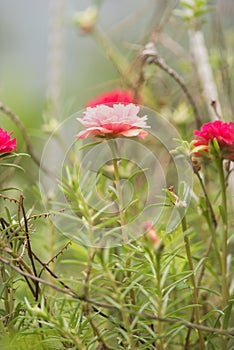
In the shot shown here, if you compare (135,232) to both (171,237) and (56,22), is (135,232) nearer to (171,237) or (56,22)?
(171,237)

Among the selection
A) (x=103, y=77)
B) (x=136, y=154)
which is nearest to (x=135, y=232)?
(x=136, y=154)

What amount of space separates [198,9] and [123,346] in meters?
0.49

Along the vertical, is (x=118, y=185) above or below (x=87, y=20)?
below

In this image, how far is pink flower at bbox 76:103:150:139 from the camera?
440 millimetres

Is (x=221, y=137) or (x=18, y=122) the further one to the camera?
(x=18, y=122)

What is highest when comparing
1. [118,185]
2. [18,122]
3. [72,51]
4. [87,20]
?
[72,51]

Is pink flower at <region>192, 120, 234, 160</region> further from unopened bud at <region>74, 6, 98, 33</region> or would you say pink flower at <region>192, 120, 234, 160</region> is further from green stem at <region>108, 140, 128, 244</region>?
unopened bud at <region>74, 6, 98, 33</region>

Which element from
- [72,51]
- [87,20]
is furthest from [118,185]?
[72,51]

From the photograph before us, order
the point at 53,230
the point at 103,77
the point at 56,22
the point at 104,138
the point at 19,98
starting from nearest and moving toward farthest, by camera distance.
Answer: the point at 104,138 → the point at 53,230 → the point at 56,22 → the point at 19,98 → the point at 103,77

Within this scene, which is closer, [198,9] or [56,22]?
[198,9]

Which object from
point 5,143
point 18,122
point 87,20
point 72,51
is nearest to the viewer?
point 5,143

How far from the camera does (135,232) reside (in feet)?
1.61

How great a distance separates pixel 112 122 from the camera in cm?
44

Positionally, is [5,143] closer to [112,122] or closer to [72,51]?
[112,122]
